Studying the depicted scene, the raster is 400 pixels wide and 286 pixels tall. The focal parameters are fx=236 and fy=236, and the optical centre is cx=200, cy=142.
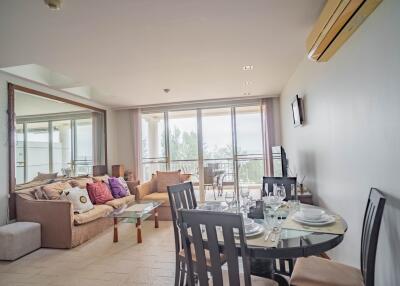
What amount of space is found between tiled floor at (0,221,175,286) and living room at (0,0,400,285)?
2cm

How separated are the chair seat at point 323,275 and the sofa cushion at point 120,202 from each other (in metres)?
3.26

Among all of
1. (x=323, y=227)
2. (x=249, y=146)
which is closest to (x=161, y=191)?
(x=249, y=146)

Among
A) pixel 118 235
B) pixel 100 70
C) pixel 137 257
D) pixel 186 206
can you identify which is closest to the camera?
pixel 186 206

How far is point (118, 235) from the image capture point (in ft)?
12.0

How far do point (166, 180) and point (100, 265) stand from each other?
244 centimetres

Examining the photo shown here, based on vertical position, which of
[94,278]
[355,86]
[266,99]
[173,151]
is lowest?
[94,278]

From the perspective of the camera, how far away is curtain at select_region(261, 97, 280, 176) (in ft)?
17.7

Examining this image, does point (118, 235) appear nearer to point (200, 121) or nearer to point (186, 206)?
point (186, 206)

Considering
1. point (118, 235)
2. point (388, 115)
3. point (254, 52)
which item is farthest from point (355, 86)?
point (118, 235)

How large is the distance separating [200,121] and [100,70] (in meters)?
2.93

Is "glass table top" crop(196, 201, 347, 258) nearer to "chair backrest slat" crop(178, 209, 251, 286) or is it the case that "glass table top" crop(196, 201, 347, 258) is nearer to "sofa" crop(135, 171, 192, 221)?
"chair backrest slat" crop(178, 209, 251, 286)

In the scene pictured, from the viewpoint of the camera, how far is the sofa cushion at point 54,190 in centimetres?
354

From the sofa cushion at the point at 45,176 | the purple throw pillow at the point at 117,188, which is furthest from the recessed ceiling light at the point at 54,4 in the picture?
the purple throw pillow at the point at 117,188

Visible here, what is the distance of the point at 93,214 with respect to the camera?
354 cm
